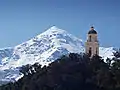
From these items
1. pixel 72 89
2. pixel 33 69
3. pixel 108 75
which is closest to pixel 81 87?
pixel 72 89

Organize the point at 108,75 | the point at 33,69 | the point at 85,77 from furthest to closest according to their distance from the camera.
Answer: the point at 33,69 < the point at 85,77 < the point at 108,75

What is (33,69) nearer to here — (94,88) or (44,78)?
(44,78)

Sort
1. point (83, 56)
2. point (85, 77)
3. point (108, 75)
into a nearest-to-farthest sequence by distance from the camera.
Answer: point (108, 75) → point (85, 77) → point (83, 56)

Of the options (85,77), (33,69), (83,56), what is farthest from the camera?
(33,69)

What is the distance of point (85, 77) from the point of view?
78000 mm

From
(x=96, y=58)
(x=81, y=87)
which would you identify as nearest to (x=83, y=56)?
(x=96, y=58)

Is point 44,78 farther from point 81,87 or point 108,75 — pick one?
point 108,75

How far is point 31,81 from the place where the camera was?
82000 millimetres

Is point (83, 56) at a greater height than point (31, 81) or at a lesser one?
greater

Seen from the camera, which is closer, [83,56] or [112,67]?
[112,67]

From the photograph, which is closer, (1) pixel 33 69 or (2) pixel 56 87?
(2) pixel 56 87

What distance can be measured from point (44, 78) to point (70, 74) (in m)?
4.33

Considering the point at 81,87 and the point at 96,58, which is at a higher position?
the point at 96,58

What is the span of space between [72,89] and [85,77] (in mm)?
3044
